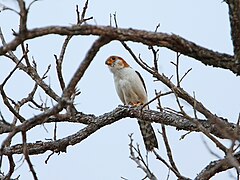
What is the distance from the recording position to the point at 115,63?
9203 millimetres

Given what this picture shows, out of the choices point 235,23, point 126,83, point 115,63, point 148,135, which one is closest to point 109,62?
point 115,63

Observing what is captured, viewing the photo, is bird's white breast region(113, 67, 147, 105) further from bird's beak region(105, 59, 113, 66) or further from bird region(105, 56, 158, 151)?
bird's beak region(105, 59, 113, 66)

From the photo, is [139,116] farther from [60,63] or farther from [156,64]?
[60,63]

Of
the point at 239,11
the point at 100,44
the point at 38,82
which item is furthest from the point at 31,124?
the point at 38,82

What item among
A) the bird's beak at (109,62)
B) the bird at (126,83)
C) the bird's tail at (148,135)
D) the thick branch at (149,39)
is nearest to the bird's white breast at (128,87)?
the bird at (126,83)

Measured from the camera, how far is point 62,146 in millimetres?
5070

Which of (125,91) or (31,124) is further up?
(125,91)

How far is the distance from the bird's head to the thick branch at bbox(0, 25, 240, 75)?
5.97m

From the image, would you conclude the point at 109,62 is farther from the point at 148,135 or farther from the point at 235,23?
the point at 235,23

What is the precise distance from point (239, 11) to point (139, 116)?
216 cm

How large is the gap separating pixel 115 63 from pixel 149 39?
6200 millimetres

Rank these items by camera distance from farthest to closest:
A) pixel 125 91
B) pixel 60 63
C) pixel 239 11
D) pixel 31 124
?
1. pixel 125 91
2. pixel 60 63
3. pixel 239 11
4. pixel 31 124

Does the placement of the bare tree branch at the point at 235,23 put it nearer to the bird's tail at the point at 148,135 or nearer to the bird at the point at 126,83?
the bird's tail at the point at 148,135

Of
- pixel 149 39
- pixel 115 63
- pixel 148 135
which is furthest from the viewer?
pixel 115 63
